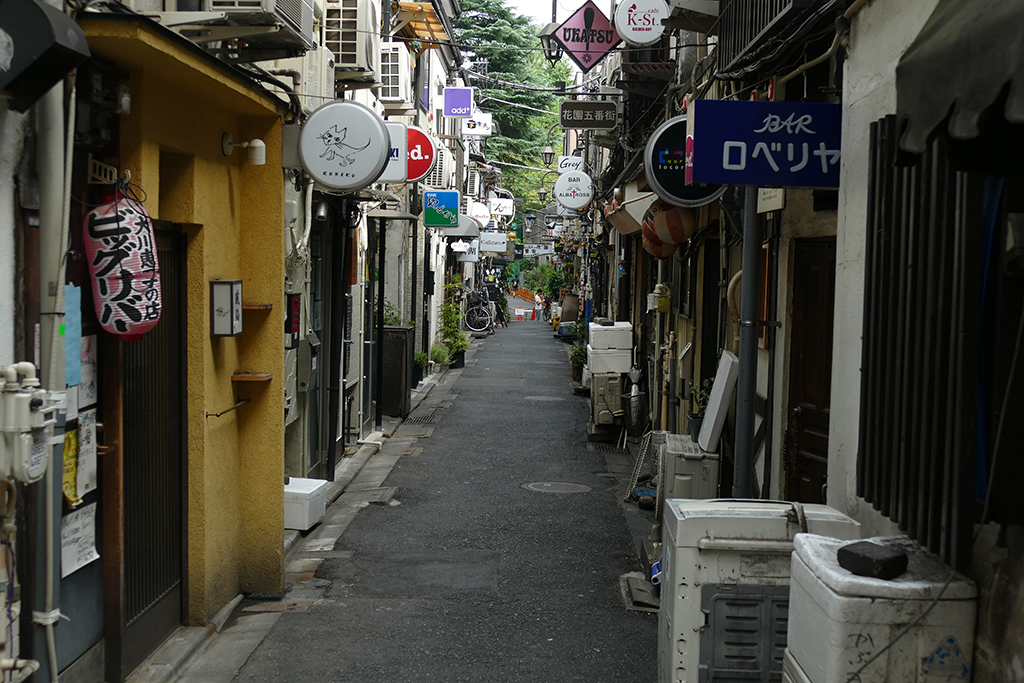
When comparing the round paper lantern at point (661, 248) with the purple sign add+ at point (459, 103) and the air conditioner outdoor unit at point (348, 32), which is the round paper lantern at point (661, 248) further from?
the purple sign add+ at point (459, 103)

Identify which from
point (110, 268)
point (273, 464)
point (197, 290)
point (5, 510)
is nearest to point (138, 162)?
point (110, 268)

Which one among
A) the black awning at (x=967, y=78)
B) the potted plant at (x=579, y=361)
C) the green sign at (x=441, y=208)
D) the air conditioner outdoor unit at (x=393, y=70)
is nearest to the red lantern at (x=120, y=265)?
the black awning at (x=967, y=78)

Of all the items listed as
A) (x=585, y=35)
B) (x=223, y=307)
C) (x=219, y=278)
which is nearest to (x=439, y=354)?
(x=585, y=35)

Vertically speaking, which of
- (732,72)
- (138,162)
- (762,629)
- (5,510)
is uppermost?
(732,72)

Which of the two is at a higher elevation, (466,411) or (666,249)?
(666,249)

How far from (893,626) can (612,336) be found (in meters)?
11.8

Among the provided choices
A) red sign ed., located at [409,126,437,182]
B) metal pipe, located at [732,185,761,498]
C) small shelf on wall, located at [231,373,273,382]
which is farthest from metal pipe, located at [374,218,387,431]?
metal pipe, located at [732,185,761,498]

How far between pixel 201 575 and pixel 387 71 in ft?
39.0

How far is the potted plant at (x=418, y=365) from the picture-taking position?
21531 mm

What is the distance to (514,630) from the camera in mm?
7238

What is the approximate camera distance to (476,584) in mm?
8336

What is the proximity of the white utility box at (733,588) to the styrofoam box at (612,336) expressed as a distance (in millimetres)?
10512

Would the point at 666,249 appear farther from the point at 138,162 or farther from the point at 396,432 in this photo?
the point at 138,162

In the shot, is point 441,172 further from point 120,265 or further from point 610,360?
point 120,265
